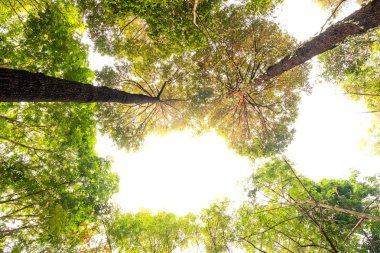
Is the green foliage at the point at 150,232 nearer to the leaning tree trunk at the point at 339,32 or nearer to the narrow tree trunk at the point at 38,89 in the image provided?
the narrow tree trunk at the point at 38,89

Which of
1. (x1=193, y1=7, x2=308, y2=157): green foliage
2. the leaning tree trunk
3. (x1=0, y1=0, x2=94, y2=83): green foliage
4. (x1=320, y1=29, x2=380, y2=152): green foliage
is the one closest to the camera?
the leaning tree trunk

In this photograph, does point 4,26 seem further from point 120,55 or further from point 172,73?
point 172,73

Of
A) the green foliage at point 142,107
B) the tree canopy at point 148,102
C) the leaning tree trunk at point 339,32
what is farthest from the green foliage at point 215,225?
the leaning tree trunk at point 339,32

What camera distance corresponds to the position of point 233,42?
9664 millimetres

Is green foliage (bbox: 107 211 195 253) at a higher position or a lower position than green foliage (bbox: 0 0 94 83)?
lower

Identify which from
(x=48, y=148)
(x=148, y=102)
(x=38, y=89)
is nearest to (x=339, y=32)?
(x=148, y=102)

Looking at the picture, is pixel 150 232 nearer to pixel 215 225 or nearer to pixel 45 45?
pixel 215 225

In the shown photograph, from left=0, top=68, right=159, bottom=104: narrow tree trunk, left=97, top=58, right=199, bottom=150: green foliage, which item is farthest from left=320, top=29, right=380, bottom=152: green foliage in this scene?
left=0, top=68, right=159, bottom=104: narrow tree trunk

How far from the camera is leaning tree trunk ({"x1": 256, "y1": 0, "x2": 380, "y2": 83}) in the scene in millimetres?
5918

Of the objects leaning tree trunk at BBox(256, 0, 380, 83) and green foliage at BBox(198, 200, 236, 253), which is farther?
green foliage at BBox(198, 200, 236, 253)

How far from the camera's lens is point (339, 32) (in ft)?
21.6

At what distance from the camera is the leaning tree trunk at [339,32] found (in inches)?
233

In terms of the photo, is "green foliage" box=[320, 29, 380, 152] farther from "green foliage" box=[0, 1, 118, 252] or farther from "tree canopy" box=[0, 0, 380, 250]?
"green foliage" box=[0, 1, 118, 252]

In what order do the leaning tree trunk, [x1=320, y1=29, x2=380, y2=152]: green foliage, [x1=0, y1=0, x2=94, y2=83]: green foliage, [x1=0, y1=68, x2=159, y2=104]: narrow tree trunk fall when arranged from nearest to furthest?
[x1=0, y1=68, x2=159, y2=104]: narrow tree trunk → the leaning tree trunk → [x1=320, y1=29, x2=380, y2=152]: green foliage → [x1=0, y1=0, x2=94, y2=83]: green foliage
